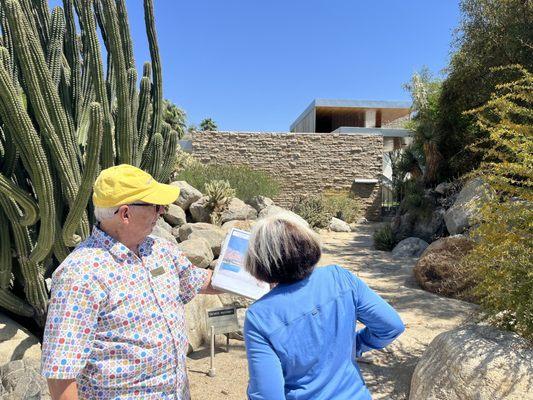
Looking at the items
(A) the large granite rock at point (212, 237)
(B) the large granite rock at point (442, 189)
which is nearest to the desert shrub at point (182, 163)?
(A) the large granite rock at point (212, 237)

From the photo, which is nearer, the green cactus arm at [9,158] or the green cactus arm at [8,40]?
the green cactus arm at [9,158]

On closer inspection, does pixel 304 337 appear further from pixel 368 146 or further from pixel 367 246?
pixel 368 146

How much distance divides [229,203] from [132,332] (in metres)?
8.35

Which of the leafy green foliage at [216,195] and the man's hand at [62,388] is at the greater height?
the leafy green foliage at [216,195]

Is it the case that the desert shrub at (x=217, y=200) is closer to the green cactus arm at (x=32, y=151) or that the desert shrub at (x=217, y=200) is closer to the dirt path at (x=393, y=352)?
the dirt path at (x=393, y=352)

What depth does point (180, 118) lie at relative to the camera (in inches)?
1109

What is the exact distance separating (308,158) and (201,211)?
8068mm

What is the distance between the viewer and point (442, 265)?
20.0 ft

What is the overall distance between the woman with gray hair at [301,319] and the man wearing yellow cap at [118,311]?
1.31 feet

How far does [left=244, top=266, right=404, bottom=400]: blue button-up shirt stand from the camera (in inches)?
54.4

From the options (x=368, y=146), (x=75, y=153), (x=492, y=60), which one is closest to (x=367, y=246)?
(x=492, y=60)

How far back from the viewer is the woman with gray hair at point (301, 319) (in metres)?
1.39

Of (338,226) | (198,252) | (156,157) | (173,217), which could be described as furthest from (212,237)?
(338,226)

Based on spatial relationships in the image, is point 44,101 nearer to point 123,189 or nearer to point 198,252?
point 123,189
